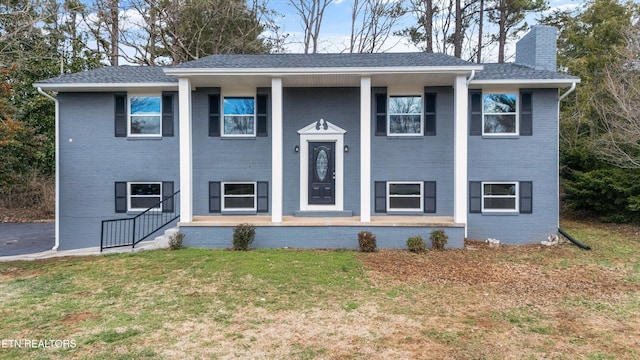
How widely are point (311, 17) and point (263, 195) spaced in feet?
46.1

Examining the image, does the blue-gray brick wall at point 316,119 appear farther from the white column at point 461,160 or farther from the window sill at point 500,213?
the window sill at point 500,213

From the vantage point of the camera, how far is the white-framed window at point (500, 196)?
9.99 metres

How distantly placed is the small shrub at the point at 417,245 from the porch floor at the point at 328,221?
0.45 metres

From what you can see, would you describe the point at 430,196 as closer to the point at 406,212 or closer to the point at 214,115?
the point at 406,212

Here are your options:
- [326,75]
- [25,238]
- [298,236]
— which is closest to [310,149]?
[326,75]

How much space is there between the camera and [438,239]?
8531mm

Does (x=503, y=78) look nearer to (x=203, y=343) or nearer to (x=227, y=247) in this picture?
(x=227, y=247)

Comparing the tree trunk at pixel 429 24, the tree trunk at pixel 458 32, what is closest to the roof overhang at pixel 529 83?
the tree trunk at pixel 429 24

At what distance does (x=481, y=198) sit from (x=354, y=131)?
415cm

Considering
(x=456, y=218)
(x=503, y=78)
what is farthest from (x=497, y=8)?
(x=456, y=218)

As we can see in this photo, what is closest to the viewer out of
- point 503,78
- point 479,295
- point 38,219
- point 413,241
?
point 479,295

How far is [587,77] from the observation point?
13.9 meters

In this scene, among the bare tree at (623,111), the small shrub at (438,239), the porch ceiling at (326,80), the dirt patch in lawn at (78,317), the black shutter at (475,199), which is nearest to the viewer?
the dirt patch in lawn at (78,317)

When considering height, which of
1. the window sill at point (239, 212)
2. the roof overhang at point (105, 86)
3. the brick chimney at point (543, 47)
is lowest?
the window sill at point (239, 212)
